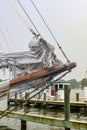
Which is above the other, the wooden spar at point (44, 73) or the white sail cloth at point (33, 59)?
the white sail cloth at point (33, 59)

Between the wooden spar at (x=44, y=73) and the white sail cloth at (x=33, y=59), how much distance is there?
0.96 feet

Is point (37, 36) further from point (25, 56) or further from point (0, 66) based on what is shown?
point (0, 66)

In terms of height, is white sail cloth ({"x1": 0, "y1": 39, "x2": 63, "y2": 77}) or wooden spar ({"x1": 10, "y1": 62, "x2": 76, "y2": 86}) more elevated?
white sail cloth ({"x1": 0, "y1": 39, "x2": 63, "y2": 77})

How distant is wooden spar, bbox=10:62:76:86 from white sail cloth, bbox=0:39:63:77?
0.96 ft

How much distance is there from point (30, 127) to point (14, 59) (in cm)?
981

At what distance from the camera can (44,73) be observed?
60.4 ft

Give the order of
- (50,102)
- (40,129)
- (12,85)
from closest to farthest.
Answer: (12,85)
(40,129)
(50,102)

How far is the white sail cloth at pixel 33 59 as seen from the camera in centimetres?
1864

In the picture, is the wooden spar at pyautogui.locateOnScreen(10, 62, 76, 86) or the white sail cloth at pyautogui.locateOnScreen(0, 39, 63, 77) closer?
the wooden spar at pyautogui.locateOnScreen(10, 62, 76, 86)

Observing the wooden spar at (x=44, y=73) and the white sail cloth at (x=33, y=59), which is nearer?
the wooden spar at (x=44, y=73)

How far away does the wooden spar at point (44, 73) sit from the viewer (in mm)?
17980

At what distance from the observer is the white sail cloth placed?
18.6 metres

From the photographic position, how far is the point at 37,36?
18906mm

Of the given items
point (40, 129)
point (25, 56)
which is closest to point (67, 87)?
point (25, 56)
